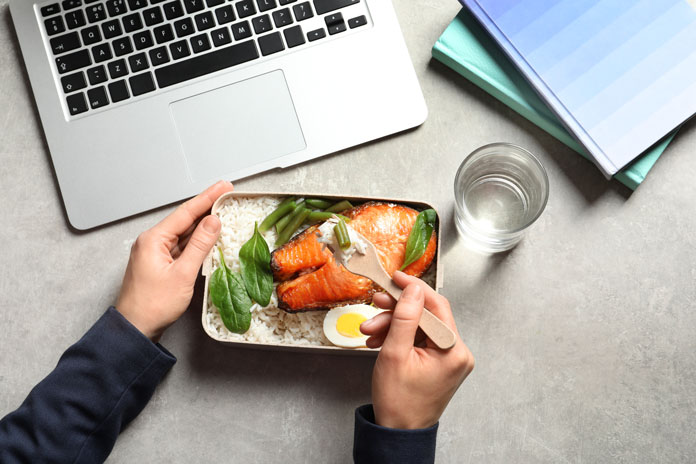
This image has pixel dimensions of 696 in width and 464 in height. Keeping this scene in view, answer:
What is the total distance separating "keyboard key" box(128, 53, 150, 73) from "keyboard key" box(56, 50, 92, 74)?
7cm

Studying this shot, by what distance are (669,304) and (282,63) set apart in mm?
834

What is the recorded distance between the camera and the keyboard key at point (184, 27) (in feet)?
3.30

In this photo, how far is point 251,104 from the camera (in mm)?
1022

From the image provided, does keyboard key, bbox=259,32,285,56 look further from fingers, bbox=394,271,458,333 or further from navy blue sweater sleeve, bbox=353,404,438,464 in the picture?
navy blue sweater sleeve, bbox=353,404,438,464

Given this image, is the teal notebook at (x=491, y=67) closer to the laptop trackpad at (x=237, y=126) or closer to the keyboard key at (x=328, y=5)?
the keyboard key at (x=328, y=5)

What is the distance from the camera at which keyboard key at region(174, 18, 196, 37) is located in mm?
1005


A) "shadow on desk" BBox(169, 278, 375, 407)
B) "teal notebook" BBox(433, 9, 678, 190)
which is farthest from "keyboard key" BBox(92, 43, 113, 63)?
"teal notebook" BBox(433, 9, 678, 190)

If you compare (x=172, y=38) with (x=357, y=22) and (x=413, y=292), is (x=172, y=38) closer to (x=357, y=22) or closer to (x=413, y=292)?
(x=357, y=22)

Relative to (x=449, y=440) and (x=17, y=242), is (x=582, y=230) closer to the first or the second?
(x=449, y=440)

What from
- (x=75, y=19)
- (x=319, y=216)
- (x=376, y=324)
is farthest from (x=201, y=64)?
(x=376, y=324)

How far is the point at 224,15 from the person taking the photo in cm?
101

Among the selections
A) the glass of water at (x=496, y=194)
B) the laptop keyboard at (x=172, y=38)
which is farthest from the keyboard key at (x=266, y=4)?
the glass of water at (x=496, y=194)

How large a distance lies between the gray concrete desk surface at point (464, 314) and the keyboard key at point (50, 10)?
0.38 ft

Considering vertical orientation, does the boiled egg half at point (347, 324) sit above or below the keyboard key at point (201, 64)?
below
